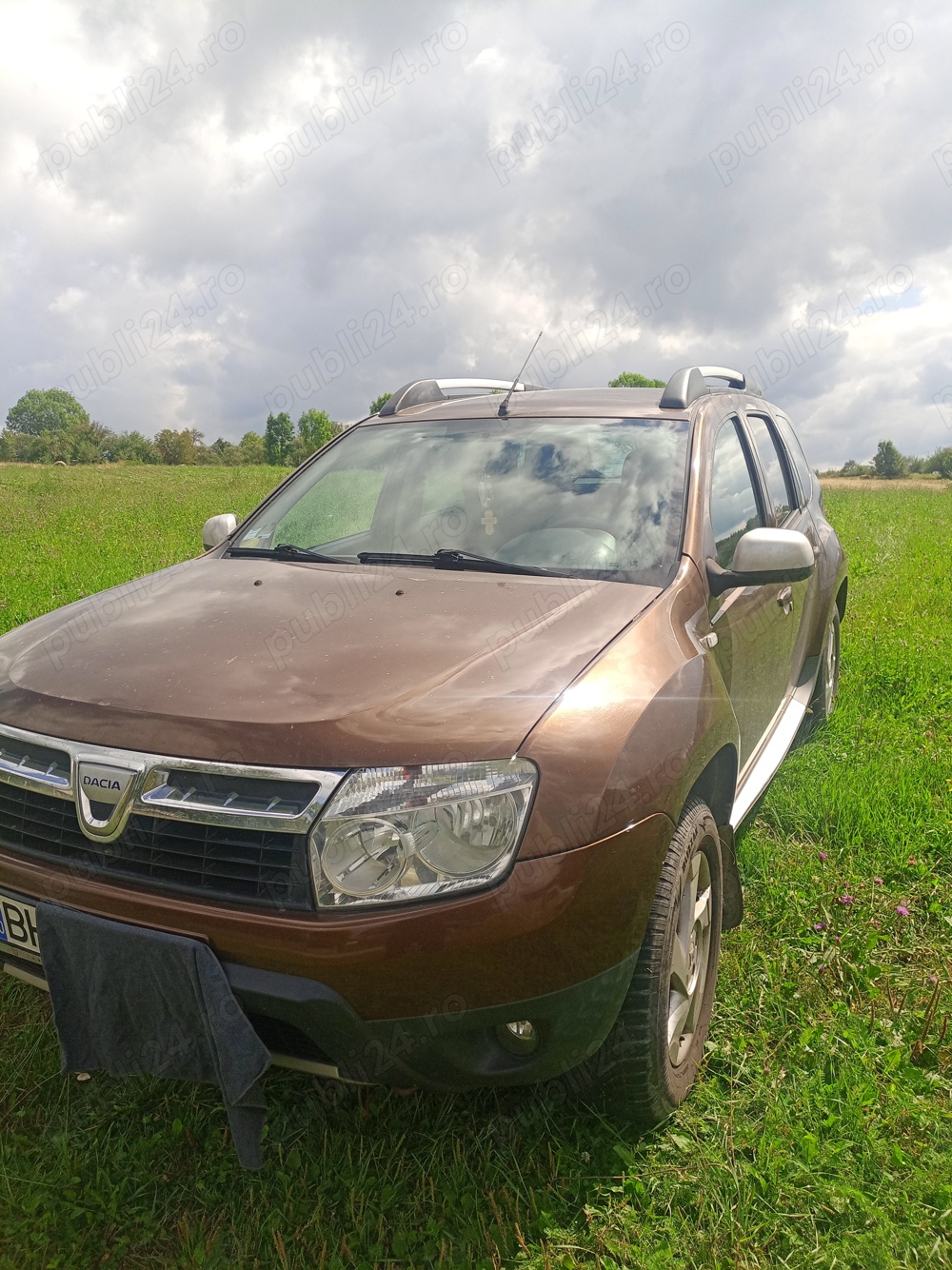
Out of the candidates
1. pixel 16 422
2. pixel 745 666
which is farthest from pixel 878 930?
pixel 16 422

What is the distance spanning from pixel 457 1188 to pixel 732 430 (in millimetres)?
2742

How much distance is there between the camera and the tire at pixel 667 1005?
83.0 inches

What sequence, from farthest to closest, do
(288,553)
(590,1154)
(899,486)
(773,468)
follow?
(899,486), (773,468), (288,553), (590,1154)

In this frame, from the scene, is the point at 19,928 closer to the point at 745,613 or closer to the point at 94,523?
the point at 745,613

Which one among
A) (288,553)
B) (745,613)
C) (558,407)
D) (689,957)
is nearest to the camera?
(689,957)

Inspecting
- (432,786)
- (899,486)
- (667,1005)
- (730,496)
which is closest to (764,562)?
(730,496)

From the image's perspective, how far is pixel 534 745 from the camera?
1.89m

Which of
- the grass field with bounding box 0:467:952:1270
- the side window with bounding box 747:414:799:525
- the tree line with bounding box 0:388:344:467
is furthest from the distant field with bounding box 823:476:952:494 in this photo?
the grass field with bounding box 0:467:952:1270

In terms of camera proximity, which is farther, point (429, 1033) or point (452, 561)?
point (452, 561)

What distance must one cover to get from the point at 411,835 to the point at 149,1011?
2.22 feet

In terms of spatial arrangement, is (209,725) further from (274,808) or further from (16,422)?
(16,422)

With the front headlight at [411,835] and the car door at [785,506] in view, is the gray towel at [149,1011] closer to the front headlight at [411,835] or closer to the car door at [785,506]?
the front headlight at [411,835]

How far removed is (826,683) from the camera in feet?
16.9

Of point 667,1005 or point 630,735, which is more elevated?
point 630,735
